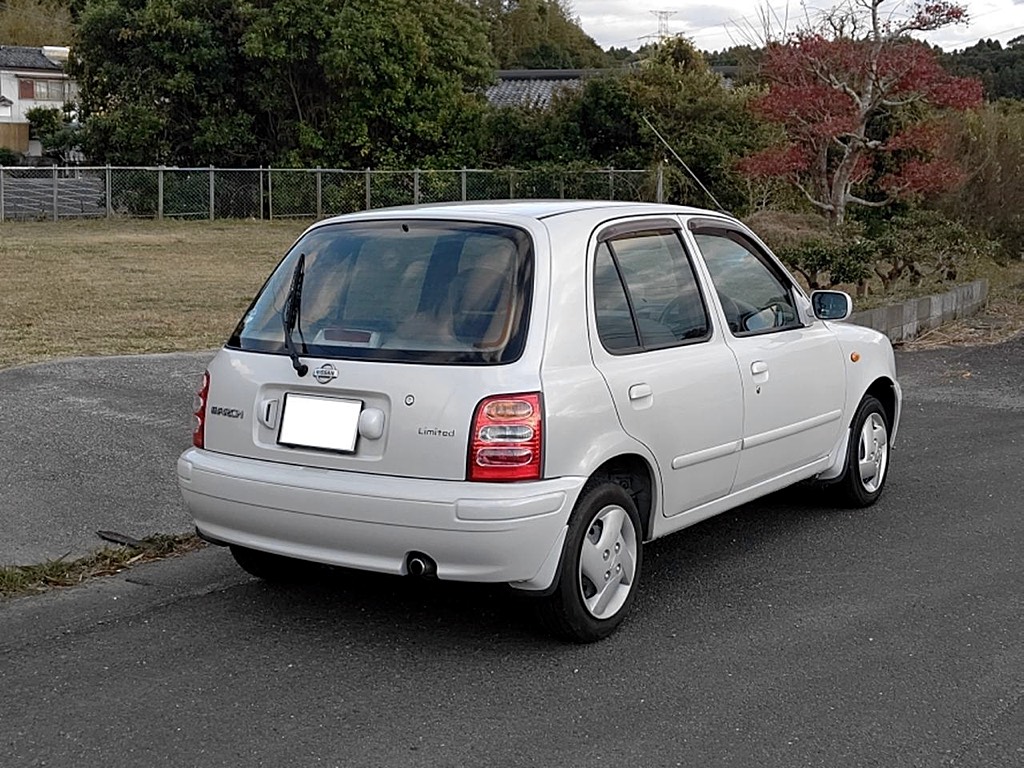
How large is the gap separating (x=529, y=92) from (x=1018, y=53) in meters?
17.1

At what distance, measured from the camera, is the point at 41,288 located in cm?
1636

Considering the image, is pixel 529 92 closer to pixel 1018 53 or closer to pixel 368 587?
pixel 1018 53

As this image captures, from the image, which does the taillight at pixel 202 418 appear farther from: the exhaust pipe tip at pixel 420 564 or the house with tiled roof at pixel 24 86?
the house with tiled roof at pixel 24 86

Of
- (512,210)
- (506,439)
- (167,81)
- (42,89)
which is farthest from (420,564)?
(42,89)

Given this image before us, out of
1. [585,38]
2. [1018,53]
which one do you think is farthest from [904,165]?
[585,38]

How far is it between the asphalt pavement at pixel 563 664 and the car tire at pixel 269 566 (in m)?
0.07

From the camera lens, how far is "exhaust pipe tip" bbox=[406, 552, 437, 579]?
4.36m

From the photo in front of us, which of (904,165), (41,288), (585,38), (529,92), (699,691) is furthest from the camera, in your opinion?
(585,38)

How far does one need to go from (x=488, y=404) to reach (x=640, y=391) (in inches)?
29.1

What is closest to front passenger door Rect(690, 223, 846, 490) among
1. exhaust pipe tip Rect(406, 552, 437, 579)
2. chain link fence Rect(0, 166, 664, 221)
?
exhaust pipe tip Rect(406, 552, 437, 579)

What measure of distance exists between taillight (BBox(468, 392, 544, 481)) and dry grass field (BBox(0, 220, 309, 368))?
705 centimetres

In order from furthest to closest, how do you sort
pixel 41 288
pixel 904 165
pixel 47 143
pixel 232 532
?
pixel 47 143 → pixel 904 165 → pixel 41 288 → pixel 232 532

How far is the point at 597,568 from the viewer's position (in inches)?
184

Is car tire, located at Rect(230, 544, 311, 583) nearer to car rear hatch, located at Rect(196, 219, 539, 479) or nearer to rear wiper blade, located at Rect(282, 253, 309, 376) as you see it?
car rear hatch, located at Rect(196, 219, 539, 479)
